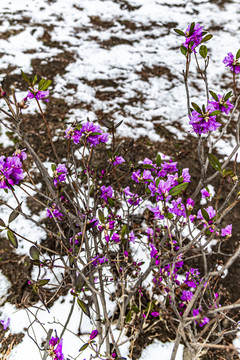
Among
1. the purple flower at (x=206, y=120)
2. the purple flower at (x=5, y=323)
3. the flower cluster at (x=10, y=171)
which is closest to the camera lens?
the flower cluster at (x=10, y=171)

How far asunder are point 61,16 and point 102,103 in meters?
3.22

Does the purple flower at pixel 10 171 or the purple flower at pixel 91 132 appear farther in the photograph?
the purple flower at pixel 91 132

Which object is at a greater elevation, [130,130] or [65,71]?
[65,71]

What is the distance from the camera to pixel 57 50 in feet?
16.3

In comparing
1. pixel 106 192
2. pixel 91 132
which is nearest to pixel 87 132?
pixel 91 132

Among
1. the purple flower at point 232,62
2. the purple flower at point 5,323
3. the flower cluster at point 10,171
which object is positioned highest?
the purple flower at point 232,62

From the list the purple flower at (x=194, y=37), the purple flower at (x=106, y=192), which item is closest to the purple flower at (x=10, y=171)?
the purple flower at (x=106, y=192)

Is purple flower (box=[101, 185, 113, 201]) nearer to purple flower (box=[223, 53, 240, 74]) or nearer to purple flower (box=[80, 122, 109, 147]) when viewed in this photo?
purple flower (box=[80, 122, 109, 147])

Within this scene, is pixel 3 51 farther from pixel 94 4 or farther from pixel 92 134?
pixel 92 134

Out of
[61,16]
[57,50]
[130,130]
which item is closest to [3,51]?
[57,50]

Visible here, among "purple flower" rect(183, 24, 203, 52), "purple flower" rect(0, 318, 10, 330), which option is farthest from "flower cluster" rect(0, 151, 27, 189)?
"purple flower" rect(0, 318, 10, 330)

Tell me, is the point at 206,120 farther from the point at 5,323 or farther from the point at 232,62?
the point at 5,323

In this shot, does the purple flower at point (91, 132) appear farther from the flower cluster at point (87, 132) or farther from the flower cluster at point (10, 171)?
the flower cluster at point (10, 171)

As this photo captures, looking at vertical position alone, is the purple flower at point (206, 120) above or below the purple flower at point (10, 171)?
above
